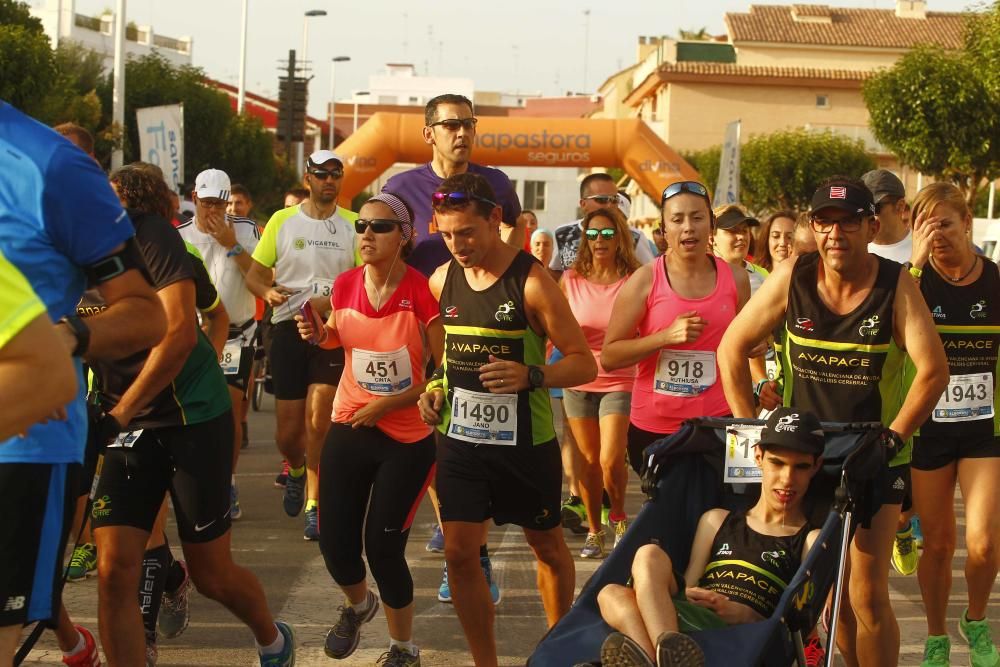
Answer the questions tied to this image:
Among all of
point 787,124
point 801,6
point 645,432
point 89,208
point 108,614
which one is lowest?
point 108,614

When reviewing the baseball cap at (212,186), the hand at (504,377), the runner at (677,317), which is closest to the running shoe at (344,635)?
the hand at (504,377)

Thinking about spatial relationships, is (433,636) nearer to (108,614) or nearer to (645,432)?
(645,432)

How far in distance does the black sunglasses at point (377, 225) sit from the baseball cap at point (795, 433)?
2225mm

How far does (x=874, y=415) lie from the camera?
18.0 ft

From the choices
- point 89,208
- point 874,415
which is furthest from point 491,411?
point 89,208

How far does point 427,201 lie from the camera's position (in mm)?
7664

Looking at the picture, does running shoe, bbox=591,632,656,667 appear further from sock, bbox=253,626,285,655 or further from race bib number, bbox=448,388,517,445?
sock, bbox=253,626,285,655

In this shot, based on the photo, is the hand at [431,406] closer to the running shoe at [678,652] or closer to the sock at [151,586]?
the sock at [151,586]

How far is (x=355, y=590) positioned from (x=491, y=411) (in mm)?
1086

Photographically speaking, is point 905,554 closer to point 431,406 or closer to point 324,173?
point 431,406

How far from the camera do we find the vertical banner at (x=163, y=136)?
78.3ft

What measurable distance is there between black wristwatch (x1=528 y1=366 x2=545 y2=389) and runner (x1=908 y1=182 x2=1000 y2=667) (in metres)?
1.83

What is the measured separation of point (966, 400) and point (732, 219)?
13.1 ft

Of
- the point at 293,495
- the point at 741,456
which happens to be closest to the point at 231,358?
the point at 293,495
